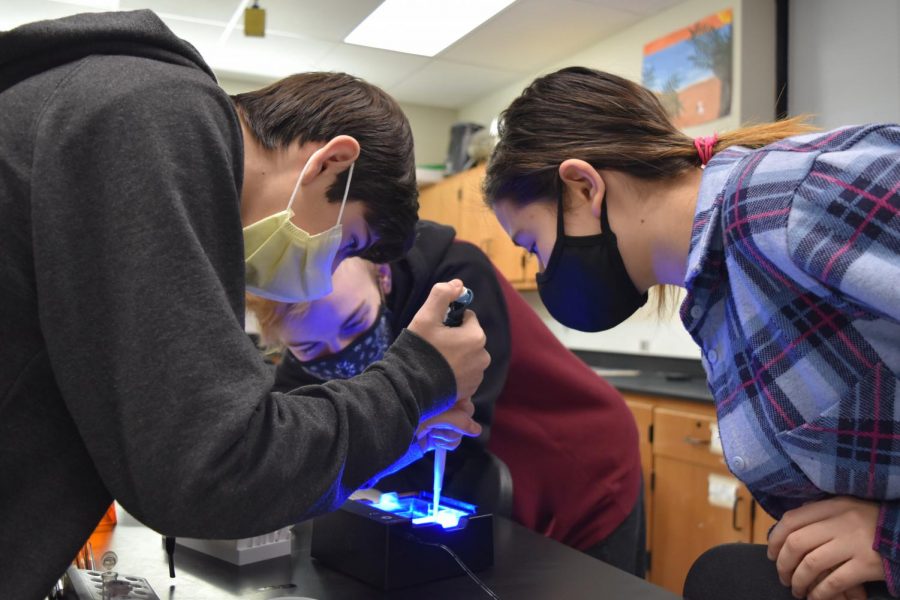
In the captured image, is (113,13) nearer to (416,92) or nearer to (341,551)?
(341,551)

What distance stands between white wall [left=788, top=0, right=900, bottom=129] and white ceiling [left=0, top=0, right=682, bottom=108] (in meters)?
0.64

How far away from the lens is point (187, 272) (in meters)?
0.61

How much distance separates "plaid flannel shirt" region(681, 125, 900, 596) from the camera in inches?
27.7

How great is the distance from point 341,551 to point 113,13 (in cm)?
67

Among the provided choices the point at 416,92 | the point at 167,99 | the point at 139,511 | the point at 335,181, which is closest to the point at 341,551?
the point at 139,511

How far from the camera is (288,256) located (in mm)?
1022

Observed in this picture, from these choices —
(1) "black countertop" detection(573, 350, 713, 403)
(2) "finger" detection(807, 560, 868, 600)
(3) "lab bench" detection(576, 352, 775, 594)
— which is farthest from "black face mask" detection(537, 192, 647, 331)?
(3) "lab bench" detection(576, 352, 775, 594)

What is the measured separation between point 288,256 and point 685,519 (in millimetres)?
2300

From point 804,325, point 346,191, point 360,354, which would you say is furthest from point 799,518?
point 360,354

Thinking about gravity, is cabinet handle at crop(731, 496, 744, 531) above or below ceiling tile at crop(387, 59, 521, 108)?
below

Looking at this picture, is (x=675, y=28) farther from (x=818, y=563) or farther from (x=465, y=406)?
(x=818, y=563)

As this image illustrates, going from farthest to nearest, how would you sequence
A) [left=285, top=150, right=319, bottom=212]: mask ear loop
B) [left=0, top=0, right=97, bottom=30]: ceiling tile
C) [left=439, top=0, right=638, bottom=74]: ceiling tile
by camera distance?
[left=0, top=0, right=97, bottom=30]: ceiling tile < [left=439, top=0, right=638, bottom=74]: ceiling tile < [left=285, top=150, right=319, bottom=212]: mask ear loop

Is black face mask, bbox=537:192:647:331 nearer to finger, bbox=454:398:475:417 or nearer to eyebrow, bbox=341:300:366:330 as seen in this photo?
finger, bbox=454:398:475:417

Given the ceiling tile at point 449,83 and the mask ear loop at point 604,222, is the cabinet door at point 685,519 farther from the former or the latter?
the ceiling tile at point 449,83
